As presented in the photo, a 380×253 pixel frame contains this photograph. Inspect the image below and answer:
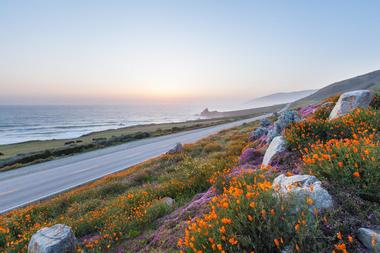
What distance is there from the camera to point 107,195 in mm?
11055

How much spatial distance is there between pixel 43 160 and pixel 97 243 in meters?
23.5

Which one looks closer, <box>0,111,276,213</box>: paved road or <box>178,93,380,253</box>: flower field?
<box>178,93,380,253</box>: flower field

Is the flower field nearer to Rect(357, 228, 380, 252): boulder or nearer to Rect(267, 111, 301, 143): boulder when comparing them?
Rect(357, 228, 380, 252): boulder

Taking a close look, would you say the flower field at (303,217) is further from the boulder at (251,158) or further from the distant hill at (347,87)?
the distant hill at (347,87)

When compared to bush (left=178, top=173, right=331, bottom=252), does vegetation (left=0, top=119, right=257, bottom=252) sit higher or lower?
lower

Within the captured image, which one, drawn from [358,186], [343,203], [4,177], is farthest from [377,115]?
[4,177]

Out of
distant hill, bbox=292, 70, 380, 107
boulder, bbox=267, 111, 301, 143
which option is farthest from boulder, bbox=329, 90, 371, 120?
distant hill, bbox=292, 70, 380, 107

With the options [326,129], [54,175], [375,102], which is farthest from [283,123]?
[54,175]

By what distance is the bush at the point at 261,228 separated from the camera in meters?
2.54

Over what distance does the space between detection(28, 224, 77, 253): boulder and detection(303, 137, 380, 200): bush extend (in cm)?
532

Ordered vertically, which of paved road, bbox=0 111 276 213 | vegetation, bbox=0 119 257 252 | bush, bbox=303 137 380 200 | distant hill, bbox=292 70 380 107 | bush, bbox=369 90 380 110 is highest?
distant hill, bbox=292 70 380 107

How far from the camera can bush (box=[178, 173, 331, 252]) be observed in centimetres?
254

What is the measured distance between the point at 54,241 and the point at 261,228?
4.53 metres

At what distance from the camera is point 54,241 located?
4992mm
